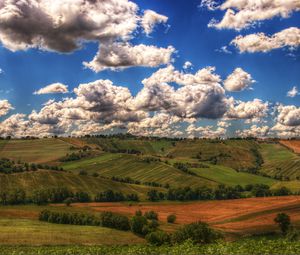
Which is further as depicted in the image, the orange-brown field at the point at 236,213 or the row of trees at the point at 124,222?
the orange-brown field at the point at 236,213

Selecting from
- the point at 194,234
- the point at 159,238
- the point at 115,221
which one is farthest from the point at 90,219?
the point at 194,234

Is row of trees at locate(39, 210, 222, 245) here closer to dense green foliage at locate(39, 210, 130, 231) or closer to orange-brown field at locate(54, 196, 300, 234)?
dense green foliage at locate(39, 210, 130, 231)

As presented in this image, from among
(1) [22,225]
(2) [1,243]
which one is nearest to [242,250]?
(2) [1,243]

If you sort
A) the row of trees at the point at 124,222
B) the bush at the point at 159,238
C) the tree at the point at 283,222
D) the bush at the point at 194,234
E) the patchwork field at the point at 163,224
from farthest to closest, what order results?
the tree at the point at 283,222 → the patchwork field at the point at 163,224 → the row of trees at the point at 124,222 → the bush at the point at 159,238 → the bush at the point at 194,234

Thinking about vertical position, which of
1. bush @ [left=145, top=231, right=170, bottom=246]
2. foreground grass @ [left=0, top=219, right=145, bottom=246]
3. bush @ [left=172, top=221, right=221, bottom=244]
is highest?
bush @ [left=172, top=221, right=221, bottom=244]

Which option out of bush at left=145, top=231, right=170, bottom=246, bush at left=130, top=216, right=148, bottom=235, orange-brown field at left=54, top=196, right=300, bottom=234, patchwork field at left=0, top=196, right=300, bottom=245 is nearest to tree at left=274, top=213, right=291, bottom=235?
patchwork field at left=0, top=196, right=300, bottom=245

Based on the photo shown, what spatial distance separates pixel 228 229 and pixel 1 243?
69.0 m

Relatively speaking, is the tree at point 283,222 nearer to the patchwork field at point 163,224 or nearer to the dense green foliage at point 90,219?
the patchwork field at point 163,224

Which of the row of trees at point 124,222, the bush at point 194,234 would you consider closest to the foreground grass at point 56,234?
the row of trees at point 124,222

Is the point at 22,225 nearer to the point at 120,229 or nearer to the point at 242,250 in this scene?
the point at 120,229

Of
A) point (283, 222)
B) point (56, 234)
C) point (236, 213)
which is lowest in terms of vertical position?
point (236, 213)

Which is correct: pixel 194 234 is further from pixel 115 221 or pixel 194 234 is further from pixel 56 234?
pixel 115 221

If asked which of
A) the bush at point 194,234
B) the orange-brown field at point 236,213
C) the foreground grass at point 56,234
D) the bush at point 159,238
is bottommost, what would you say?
the orange-brown field at point 236,213

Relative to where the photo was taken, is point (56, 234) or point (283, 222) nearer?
point (56, 234)
